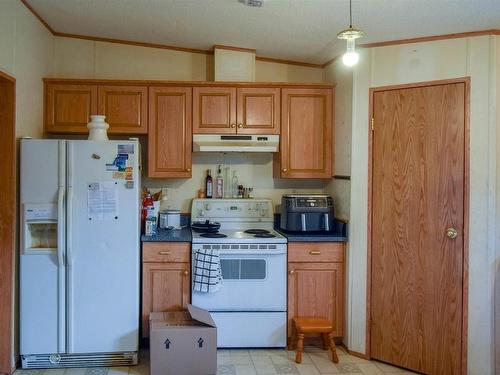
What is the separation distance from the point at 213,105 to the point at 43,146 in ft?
4.51

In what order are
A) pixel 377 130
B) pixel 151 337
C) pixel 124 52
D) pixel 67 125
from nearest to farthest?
pixel 151 337
pixel 377 130
pixel 67 125
pixel 124 52

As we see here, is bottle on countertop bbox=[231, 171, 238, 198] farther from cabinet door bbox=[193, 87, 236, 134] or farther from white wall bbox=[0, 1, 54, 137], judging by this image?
white wall bbox=[0, 1, 54, 137]

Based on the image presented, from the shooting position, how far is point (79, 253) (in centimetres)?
304

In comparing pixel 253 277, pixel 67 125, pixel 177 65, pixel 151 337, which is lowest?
pixel 151 337

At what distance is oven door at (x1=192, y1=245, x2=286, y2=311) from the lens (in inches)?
129

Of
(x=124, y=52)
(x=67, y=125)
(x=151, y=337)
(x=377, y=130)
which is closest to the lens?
(x=151, y=337)

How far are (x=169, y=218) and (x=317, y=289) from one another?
142 centimetres

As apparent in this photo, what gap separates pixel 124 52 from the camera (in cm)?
381

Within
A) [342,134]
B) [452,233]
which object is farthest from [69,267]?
[452,233]

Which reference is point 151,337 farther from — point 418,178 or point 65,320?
point 418,178

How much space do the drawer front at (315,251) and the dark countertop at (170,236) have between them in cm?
84

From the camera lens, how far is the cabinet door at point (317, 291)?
3371mm

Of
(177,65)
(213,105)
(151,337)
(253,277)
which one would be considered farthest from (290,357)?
(177,65)

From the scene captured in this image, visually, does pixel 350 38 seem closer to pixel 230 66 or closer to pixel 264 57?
pixel 230 66
